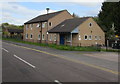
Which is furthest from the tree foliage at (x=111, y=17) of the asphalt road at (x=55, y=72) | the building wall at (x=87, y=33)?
the asphalt road at (x=55, y=72)

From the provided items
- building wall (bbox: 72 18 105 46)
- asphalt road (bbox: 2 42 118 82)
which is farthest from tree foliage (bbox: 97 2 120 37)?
asphalt road (bbox: 2 42 118 82)

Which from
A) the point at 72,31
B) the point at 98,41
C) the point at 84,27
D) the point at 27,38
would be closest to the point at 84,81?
the point at 72,31

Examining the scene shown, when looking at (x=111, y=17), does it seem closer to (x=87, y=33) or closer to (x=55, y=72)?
(x=87, y=33)

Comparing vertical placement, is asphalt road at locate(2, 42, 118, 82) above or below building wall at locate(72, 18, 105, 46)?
below

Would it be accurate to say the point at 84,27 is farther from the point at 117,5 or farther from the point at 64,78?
the point at 64,78

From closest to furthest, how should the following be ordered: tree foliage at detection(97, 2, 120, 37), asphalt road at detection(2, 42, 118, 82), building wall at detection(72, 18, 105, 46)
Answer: asphalt road at detection(2, 42, 118, 82) → building wall at detection(72, 18, 105, 46) → tree foliage at detection(97, 2, 120, 37)

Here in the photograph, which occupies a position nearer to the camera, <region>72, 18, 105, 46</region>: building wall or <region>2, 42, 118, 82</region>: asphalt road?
<region>2, 42, 118, 82</region>: asphalt road

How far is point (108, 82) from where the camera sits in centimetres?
769

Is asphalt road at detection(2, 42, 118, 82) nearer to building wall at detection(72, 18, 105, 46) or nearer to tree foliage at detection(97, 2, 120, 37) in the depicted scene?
building wall at detection(72, 18, 105, 46)

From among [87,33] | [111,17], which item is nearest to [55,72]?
[87,33]

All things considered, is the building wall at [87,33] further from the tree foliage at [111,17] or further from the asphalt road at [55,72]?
the asphalt road at [55,72]

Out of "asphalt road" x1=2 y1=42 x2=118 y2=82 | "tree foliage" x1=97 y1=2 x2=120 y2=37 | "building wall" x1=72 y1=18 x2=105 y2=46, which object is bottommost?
"asphalt road" x1=2 y1=42 x2=118 y2=82

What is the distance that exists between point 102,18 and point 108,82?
2227 inches

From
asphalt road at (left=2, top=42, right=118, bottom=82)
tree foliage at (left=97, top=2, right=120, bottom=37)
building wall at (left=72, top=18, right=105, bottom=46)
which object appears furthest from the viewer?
tree foliage at (left=97, top=2, right=120, bottom=37)
